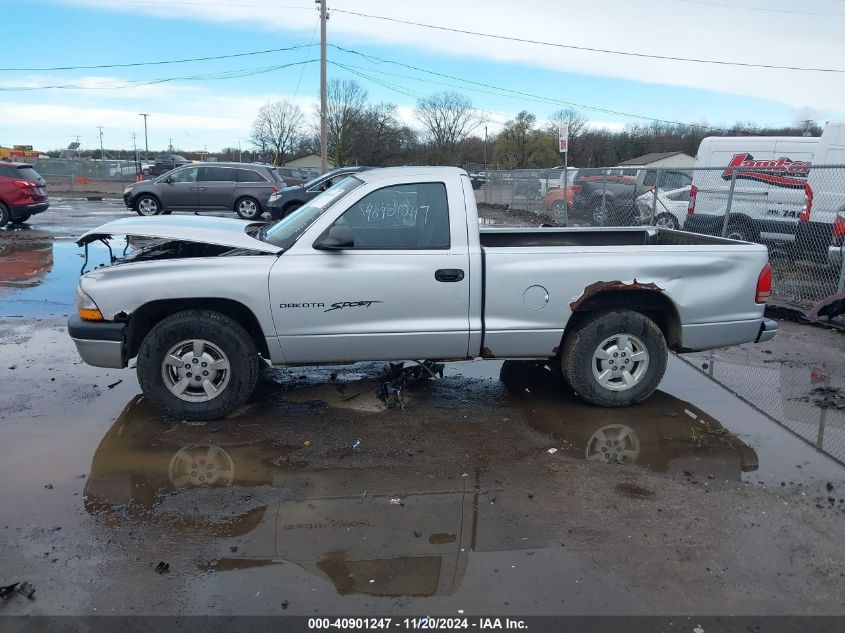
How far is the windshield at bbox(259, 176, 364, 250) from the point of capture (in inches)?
199

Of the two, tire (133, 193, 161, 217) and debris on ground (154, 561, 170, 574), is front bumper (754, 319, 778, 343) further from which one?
tire (133, 193, 161, 217)

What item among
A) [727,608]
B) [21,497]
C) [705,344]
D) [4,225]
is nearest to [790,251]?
[705,344]

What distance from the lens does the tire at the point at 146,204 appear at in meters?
20.8

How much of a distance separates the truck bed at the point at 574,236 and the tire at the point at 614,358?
1547 millimetres

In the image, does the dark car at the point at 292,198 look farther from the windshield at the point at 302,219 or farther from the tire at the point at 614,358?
the tire at the point at 614,358

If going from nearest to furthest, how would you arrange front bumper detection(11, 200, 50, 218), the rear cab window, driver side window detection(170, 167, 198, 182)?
front bumper detection(11, 200, 50, 218) → driver side window detection(170, 167, 198, 182) → the rear cab window

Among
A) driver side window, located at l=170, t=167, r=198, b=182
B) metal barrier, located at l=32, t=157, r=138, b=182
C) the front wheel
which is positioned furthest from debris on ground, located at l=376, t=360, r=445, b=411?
metal barrier, located at l=32, t=157, r=138, b=182

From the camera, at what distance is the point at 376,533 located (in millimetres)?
3604

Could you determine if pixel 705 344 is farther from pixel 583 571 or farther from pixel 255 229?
pixel 255 229

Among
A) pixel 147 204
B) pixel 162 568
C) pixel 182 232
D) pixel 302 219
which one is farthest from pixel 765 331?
pixel 147 204

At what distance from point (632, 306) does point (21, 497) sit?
4472 mm

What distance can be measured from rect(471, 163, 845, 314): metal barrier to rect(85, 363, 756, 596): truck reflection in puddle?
17.9 feet

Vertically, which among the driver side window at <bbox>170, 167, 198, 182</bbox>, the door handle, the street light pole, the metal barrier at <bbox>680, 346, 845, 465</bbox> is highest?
the street light pole

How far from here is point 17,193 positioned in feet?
56.9
